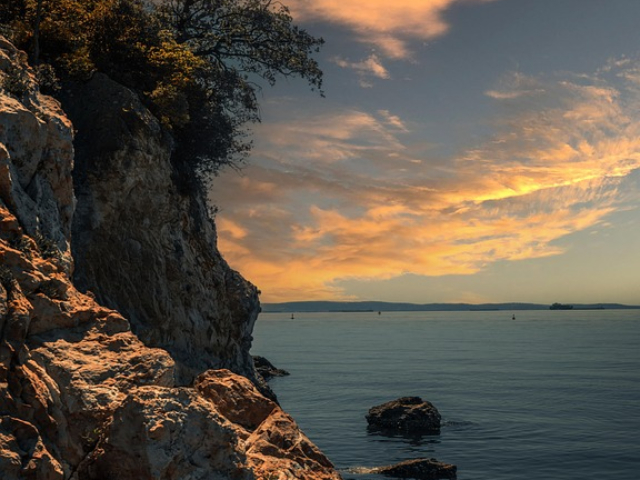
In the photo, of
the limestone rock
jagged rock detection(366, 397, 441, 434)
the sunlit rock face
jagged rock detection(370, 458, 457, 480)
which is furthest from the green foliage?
jagged rock detection(366, 397, 441, 434)

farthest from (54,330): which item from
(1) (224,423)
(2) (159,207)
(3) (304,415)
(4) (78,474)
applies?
(3) (304,415)

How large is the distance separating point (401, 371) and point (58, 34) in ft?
217

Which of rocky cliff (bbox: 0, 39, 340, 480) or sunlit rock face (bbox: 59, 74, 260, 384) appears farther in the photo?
sunlit rock face (bbox: 59, 74, 260, 384)

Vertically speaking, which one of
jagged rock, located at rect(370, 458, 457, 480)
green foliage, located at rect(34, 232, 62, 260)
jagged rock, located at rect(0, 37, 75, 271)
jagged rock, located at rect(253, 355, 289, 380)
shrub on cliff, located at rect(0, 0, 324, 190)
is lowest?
jagged rock, located at rect(253, 355, 289, 380)

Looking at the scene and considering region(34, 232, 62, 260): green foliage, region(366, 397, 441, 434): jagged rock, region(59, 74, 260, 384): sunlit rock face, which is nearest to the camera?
region(34, 232, 62, 260): green foliage

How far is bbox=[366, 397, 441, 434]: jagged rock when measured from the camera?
40125mm

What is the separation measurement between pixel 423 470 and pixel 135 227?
18112 millimetres

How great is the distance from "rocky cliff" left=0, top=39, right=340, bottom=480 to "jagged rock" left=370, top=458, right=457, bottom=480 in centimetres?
1652

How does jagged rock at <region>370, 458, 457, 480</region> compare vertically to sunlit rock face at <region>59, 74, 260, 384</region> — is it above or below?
below

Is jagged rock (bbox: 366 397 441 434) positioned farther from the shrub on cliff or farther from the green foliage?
the green foliage

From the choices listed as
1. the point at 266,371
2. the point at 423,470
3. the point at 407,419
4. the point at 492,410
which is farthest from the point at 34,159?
the point at 266,371

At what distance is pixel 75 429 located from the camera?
9992mm

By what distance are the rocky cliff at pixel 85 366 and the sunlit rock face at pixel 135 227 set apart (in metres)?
0.09

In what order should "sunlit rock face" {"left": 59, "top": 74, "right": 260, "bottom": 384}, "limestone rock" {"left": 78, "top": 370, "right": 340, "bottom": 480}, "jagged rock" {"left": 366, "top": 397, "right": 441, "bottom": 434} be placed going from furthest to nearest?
"jagged rock" {"left": 366, "top": 397, "right": 441, "bottom": 434} → "sunlit rock face" {"left": 59, "top": 74, "right": 260, "bottom": 384} → "limestone rock" {"left": 78, "top": 370, "right": 340, "bottom": 480}
